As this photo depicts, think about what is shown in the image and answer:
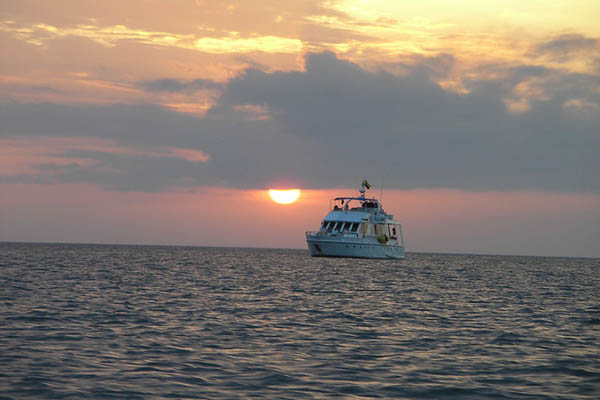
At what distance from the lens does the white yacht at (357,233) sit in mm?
88125

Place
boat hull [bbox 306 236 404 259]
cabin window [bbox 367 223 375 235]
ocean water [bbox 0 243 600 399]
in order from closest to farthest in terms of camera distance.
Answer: ocean water [bbox 0 243 600 399] < boat hull [bbox 306 236 404 259] < cabin window [bbox 367 223 375 235]

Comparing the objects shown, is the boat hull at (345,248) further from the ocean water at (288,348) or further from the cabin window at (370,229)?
the ocean water at (288,348)

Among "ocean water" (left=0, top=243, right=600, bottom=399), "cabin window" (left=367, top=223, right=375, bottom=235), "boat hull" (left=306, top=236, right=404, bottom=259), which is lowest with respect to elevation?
"ocean water" (left=0, top=243, right=600, bottom=399)

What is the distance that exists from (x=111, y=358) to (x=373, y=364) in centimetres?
573

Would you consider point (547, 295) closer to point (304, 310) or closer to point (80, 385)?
point (304, 310)

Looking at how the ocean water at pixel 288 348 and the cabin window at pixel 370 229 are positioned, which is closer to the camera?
the ocean water at pixel 288 348

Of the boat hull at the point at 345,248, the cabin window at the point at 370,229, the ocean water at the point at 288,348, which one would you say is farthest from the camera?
the cabin window at the point at 370,229

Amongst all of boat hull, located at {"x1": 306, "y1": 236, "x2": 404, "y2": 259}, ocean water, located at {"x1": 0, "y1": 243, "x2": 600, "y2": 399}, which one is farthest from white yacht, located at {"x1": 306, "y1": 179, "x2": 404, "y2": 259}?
ocean water, located at {"x1": 0, "y1": 243, "x2": 600, "y2": 399}

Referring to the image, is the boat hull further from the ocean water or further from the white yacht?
the ocean water

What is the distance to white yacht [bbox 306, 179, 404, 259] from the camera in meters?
88.1

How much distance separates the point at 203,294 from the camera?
108ft

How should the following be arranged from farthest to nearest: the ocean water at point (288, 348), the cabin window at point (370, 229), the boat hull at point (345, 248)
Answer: the cabin window at point (370, 229), the boat hull at point (345, 248), the ocean water at point (288, 348)

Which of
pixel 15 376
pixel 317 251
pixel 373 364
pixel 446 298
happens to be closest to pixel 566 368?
pixel 373 364

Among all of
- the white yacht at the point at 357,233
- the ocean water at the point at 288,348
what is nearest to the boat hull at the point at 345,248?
the white yacht at the point at 357,233
